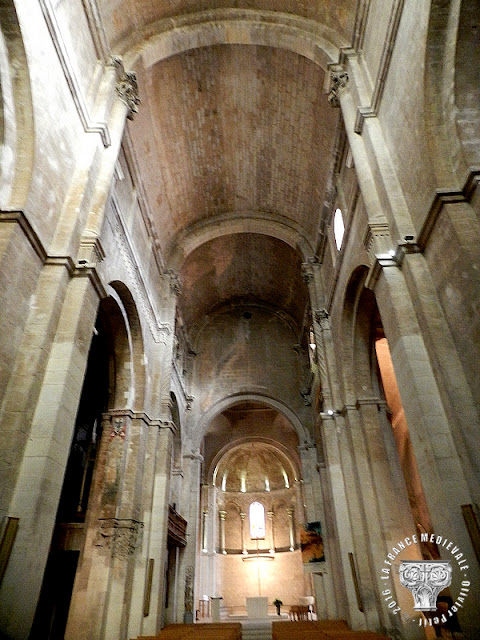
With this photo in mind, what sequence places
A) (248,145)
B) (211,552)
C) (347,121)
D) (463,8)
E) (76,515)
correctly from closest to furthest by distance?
(463,8) → (347,121) → (76,515) → (248,145) → (211,552)

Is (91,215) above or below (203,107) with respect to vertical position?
below

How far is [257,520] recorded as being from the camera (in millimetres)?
24734

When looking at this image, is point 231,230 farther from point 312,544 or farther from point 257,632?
point 257,632

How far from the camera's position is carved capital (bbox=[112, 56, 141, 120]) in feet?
30.6

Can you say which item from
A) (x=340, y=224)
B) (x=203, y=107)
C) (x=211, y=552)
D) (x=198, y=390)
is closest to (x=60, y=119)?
(x=203, y=107)

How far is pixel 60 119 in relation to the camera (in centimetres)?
724

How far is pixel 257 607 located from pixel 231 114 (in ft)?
53.3

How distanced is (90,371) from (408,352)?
9649 millimetres

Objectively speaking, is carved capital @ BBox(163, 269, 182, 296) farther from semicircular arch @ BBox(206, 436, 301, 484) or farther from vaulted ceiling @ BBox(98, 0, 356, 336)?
semicircular arch @ BBox(206, 436, 301, 484)

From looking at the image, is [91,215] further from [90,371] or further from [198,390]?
[198,390]

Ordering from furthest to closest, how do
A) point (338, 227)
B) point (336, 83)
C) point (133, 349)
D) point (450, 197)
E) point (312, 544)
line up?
point (312, 544), point (338, 227), point (133, 349), point (336, 83), point (450, 197)

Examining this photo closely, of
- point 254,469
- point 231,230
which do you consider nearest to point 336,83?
point 231,230

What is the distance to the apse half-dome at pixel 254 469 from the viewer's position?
995 inches

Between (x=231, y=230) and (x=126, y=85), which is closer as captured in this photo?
(x=126, y=85)
